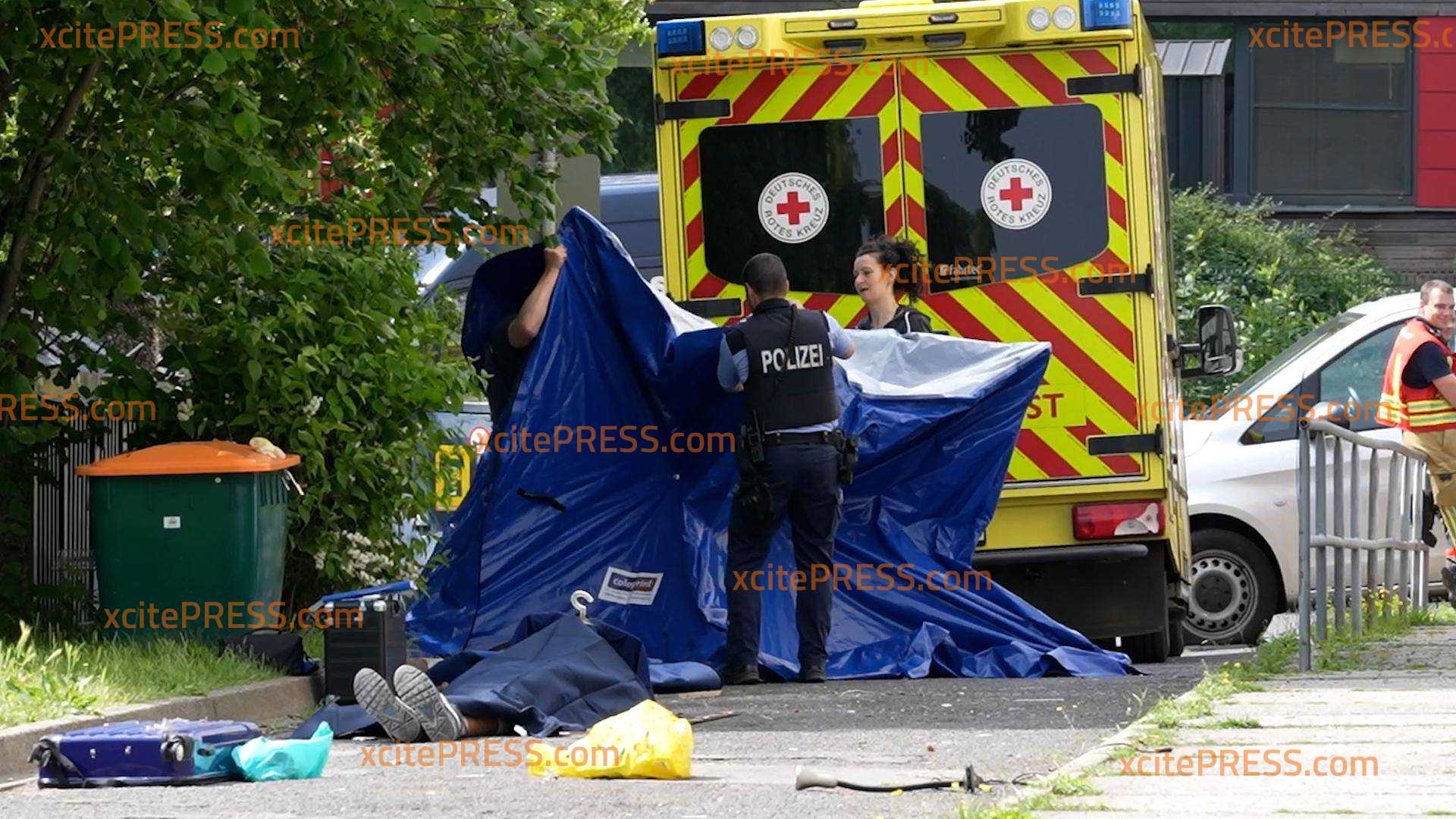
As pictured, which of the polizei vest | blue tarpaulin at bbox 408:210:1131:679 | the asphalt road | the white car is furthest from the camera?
the white car

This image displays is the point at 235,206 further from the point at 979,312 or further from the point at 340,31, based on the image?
the point at 979,312

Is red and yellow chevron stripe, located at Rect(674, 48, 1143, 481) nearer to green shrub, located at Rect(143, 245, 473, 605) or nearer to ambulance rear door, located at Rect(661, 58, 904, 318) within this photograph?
ambulance rear door, located at Rect(661, 58, 904, 318)

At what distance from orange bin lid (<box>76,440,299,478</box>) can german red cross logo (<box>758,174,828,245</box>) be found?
8.24ft

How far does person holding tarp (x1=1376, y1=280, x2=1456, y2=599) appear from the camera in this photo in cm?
1257

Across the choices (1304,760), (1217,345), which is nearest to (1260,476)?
(1217,345)

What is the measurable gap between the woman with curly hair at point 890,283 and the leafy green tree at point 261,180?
5.06ft

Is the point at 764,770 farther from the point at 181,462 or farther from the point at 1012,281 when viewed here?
the point at 1012,281

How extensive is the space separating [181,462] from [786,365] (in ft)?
8.11

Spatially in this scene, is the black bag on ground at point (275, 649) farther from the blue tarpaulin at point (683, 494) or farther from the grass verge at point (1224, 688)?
the grass verge at point (1224, 688)

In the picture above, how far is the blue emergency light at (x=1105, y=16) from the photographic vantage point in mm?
10227

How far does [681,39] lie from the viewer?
34.7 feet

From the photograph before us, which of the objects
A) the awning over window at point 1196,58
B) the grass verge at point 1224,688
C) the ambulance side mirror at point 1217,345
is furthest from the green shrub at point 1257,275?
the ambulance side mirror at point 1217,345

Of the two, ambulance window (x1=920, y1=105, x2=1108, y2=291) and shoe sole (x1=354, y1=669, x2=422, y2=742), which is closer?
shoe sole (x1=354, y1=669, x2=422, y2=742)

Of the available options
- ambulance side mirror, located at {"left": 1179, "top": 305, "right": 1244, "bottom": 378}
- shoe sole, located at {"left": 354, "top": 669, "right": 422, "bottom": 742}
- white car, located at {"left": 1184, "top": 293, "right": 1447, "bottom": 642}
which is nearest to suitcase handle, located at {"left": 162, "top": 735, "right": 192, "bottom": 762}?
shoe sole, located at {"left": 354, "top": 669, "right": 422, "bottom": 742}
